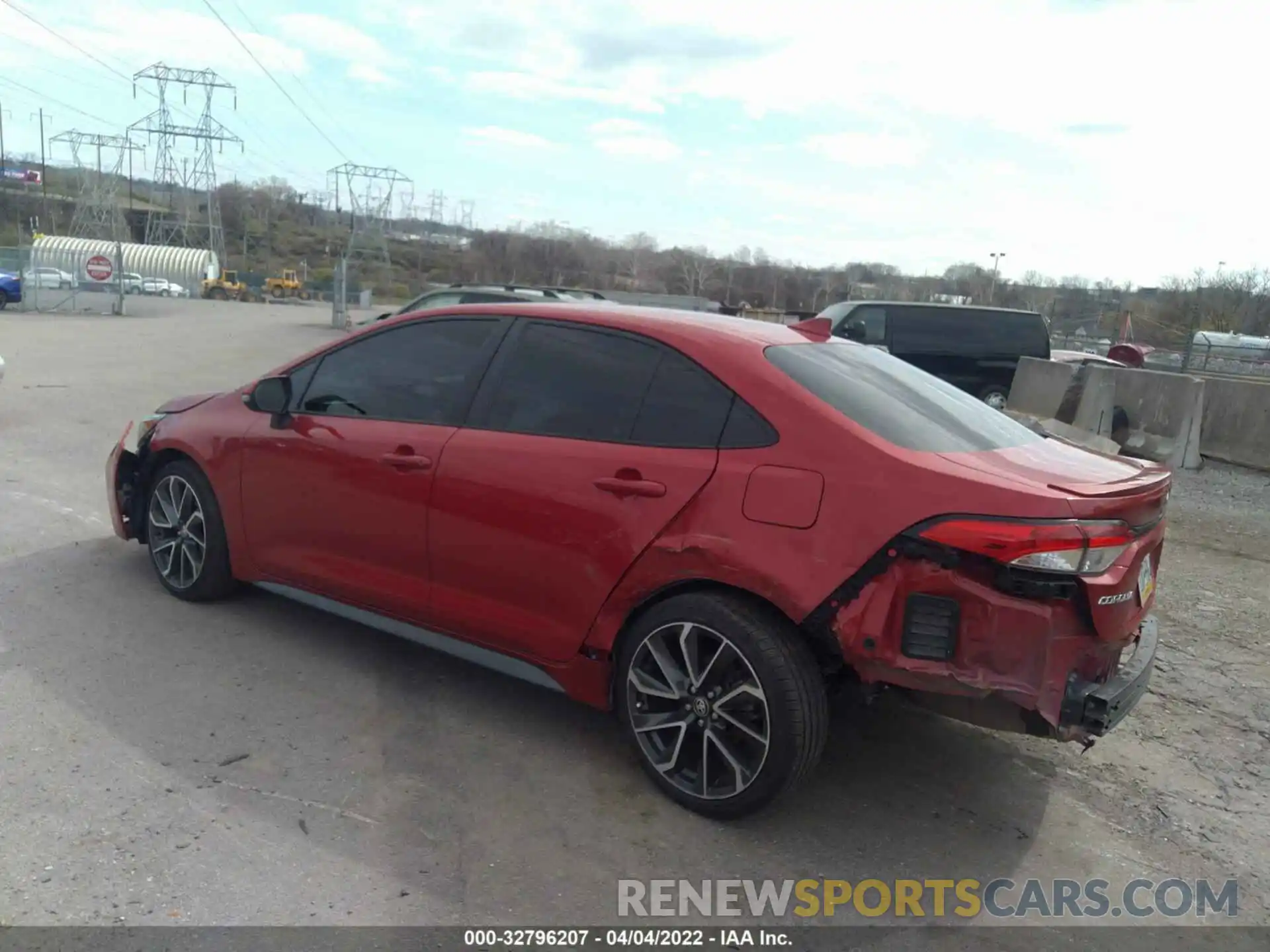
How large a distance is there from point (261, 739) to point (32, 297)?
3617 cm

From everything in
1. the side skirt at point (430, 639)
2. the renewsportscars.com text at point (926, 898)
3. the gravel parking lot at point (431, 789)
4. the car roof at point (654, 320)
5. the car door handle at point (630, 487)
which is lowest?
the renewsportscars.com text at point (926, 898)

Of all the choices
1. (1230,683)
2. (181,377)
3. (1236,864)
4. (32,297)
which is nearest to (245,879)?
(1236,864)

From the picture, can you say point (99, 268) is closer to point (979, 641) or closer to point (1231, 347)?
point (1231, 347)

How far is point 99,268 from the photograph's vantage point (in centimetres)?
3634

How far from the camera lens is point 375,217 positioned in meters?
77.8

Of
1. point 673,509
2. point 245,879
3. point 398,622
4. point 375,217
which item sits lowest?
point 245,879

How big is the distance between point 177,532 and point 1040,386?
1173cm

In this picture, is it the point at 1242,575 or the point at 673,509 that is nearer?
the point at 673,509

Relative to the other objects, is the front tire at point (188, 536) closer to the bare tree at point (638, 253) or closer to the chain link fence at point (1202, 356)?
the chain link fence at point (1202, 356)

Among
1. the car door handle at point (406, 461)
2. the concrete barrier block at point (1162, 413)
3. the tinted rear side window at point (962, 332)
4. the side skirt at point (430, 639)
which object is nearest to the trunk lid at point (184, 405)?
the side skirt at point (430, 639)

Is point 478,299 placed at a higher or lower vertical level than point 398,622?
higher

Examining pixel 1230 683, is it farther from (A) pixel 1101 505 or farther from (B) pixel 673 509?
(B) pixel 673 509

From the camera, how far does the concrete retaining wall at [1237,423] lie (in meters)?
10.9

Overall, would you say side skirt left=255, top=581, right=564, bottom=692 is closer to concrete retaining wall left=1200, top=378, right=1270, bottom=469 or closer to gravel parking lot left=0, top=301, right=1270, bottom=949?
gravel parking lot left=0, top=301, right=1270, bottom=949
